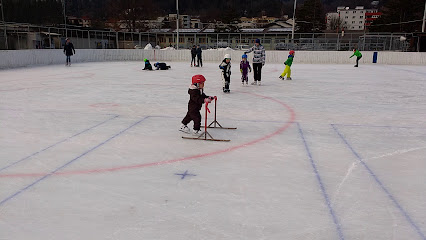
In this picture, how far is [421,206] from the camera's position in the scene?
3.05 meters

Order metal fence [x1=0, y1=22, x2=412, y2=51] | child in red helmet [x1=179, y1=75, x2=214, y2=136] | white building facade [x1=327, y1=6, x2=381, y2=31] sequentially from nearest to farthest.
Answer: child in red helmet [x1=179, y1=75, x2=214, y2=136]
metal fence [x1=0, y1=22, x2=412, y2=51]
white building facade [x1=327, y1=6, x2=381, y2=31]

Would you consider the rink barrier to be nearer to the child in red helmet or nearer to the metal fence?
the metal fence

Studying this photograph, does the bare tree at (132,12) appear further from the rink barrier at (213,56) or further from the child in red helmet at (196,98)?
the child in red helmet at (196,98)

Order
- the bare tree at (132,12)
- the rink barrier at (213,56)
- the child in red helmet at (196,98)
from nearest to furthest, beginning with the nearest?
the child in red helmet at (196,98), the rink barrier at (213,56), the bare tree at (132,12)

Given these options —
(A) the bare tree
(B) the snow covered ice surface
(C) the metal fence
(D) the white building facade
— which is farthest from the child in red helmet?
(D) the white building facade

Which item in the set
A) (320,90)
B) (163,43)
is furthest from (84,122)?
(163,43)

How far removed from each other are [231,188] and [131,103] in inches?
204

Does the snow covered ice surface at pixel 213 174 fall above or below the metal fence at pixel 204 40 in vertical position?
below

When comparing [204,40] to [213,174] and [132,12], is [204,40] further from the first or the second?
[213,174]

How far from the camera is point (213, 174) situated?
12.2ft

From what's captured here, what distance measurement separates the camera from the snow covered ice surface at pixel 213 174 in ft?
8.76

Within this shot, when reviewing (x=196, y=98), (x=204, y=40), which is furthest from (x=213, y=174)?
(x=204, y=40)

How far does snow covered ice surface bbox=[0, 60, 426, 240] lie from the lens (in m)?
2.67

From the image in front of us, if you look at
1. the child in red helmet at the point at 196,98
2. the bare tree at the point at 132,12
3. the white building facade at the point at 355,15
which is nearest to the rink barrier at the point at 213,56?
the child in red helmet at the point at 196,98
